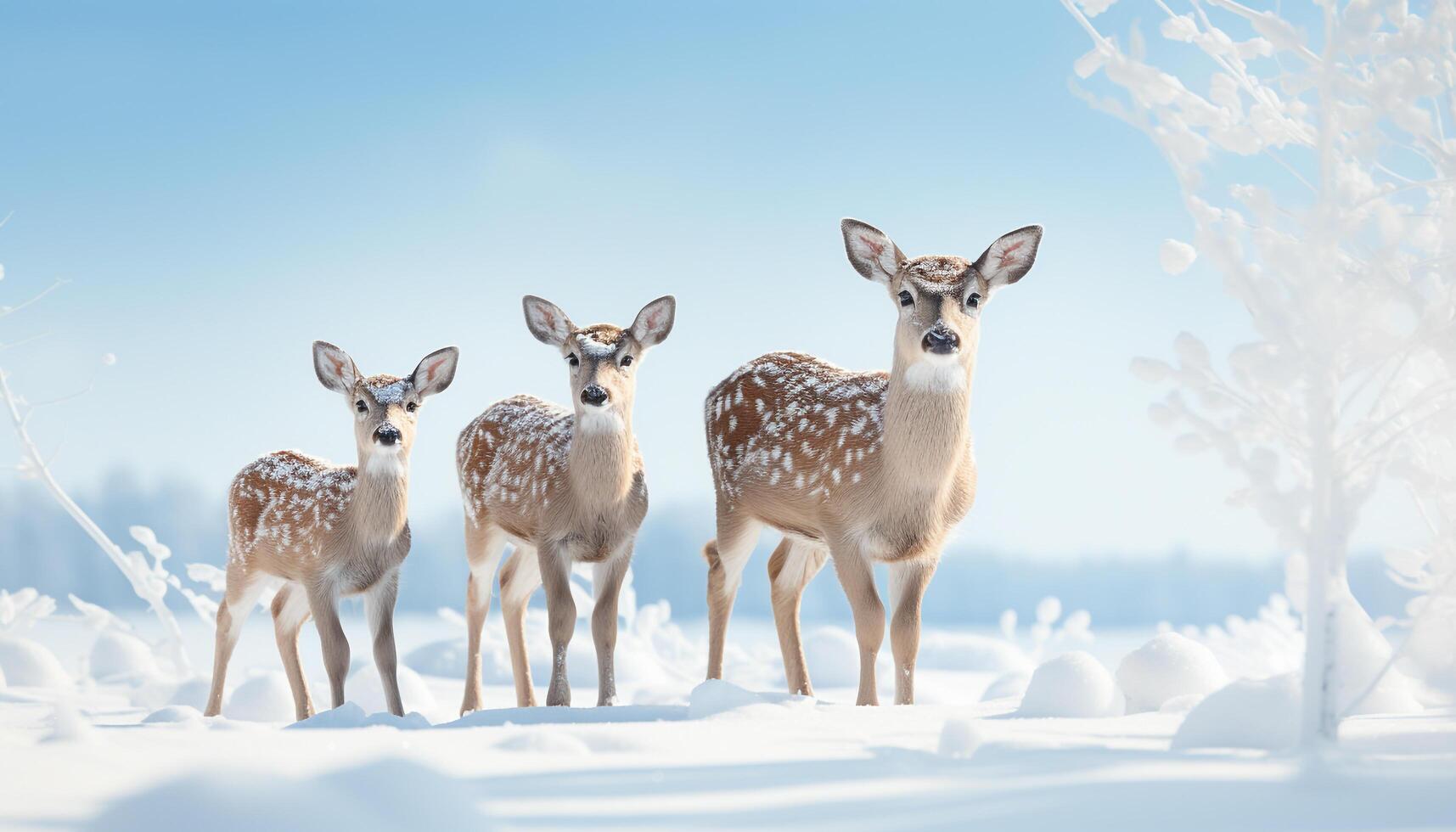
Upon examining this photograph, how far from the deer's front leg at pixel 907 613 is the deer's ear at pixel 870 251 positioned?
1.27 metres

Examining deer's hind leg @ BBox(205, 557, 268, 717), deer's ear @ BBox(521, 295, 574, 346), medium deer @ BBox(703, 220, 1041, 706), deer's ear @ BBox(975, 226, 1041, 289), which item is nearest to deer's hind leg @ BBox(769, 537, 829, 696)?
medium deer @ BBox(703, 220, 1041, 706)

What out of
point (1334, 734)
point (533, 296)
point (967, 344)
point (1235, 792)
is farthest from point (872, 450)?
point (1235, 792)

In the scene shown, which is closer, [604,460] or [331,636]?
[604,460]

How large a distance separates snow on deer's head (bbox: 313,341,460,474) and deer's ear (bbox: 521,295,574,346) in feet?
1.30

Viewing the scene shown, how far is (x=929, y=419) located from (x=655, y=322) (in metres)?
1.43

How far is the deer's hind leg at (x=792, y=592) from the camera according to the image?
675 cm

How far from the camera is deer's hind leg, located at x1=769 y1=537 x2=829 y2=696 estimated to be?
6.75 meters

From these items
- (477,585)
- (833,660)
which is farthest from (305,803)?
(833,660)

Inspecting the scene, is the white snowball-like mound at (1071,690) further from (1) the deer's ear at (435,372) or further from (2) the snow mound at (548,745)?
(1) the deer's ear at (435,372)

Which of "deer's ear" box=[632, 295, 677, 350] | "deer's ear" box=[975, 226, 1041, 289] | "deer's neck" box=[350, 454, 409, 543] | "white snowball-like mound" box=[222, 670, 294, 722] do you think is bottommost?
"white snowball-like mound" box=[222, 670, 294, 722]

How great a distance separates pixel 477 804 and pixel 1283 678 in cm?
234

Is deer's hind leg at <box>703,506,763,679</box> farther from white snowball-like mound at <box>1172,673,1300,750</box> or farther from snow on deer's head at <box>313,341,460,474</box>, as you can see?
white snowball-like mound at <box>1172,673,1300,750</box>

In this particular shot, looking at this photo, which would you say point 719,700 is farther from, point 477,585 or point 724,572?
point 477,585

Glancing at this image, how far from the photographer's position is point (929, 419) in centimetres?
595
